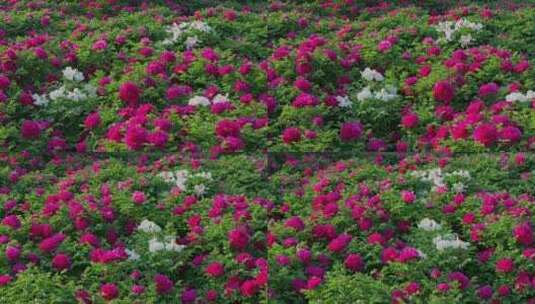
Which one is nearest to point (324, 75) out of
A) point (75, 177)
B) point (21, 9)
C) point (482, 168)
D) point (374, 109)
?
point (374, 109)

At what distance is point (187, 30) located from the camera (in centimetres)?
919

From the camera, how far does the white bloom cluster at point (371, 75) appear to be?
8.34m

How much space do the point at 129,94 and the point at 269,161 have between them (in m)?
1.34

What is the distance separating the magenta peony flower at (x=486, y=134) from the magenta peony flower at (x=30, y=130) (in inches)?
135

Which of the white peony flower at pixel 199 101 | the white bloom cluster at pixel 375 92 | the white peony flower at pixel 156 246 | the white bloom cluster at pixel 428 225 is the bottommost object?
the white peony flower at pixel 156 246

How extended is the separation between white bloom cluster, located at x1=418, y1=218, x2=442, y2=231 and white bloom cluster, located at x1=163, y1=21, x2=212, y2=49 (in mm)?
3177

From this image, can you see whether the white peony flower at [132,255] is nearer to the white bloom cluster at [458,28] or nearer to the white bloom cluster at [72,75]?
the white bloom cluster at [72,75]

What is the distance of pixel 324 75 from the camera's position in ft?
27.6

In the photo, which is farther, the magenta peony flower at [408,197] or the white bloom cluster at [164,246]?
the magenta peony flower at [408,197]

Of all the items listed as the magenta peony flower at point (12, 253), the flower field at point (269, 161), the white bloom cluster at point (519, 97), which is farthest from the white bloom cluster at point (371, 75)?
the magenta peony flower at point (12, 253)

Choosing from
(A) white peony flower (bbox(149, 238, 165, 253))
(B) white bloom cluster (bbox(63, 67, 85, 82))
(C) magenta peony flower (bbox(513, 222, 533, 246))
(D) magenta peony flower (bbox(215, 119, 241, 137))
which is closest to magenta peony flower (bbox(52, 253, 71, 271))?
(A) white peony flower (bbox(149, 238, 165, 253))

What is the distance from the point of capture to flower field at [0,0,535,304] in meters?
6.34

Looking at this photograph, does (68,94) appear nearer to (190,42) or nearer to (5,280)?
(190,42)

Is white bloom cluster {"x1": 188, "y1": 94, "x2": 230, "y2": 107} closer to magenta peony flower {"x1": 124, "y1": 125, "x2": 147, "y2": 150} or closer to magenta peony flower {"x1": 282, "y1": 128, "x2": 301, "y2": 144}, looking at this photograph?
magenta peony flower {"x1": 124, "y1": 125, "x2": 147, "y2": 150}
